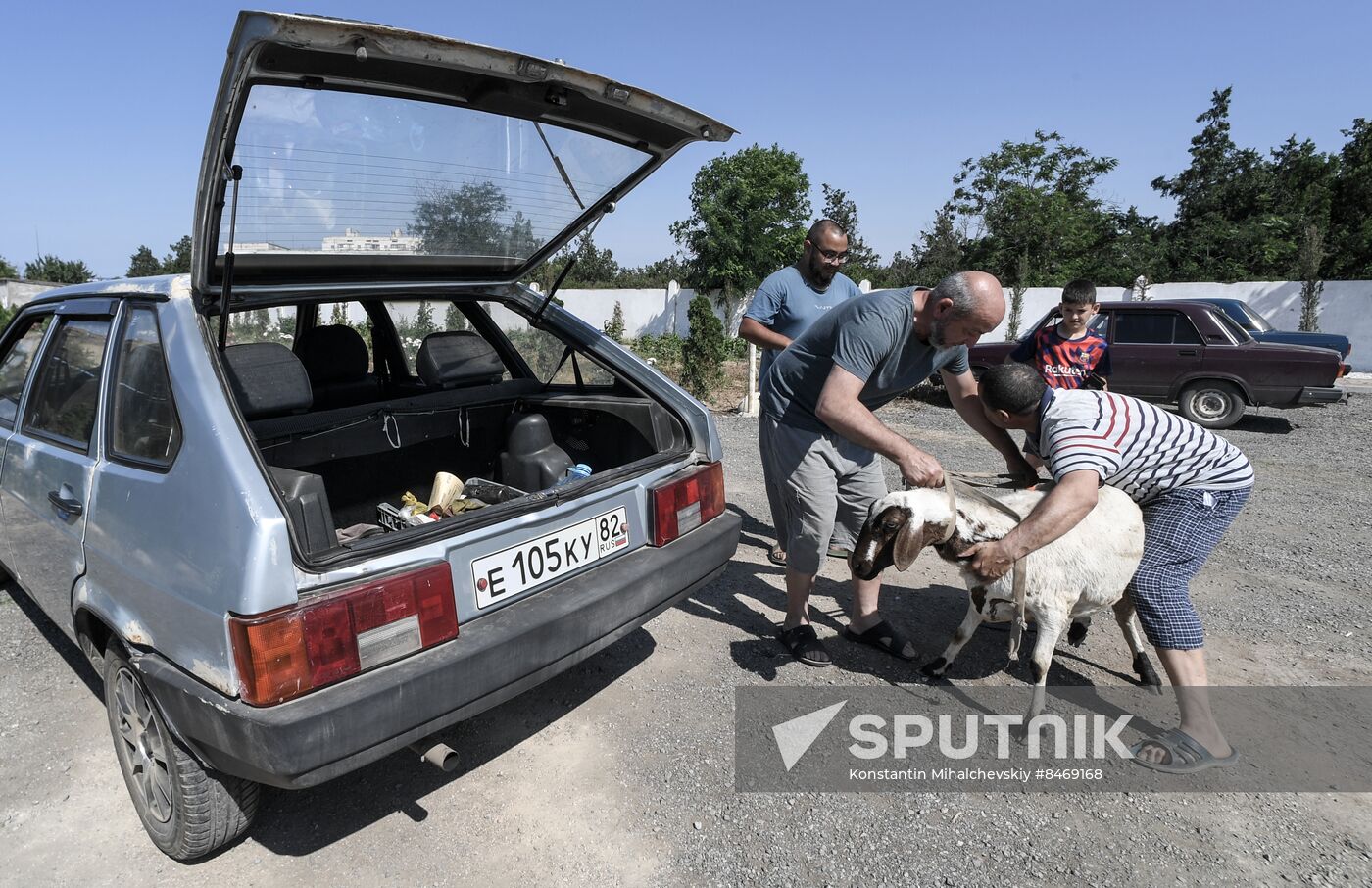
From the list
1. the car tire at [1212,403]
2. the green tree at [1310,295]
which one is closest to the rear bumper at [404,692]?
the car tire at [1212,403]

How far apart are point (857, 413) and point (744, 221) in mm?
23520

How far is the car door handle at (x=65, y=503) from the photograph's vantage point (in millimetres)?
2199

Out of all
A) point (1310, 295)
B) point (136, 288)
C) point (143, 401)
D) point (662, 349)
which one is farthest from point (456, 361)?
point (1310, 295)

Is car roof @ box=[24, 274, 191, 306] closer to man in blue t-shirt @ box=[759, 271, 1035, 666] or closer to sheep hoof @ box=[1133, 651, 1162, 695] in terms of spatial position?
man in blue t-shirt @ box=[759, 271, 1035, 666]

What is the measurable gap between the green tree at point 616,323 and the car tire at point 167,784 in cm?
1967

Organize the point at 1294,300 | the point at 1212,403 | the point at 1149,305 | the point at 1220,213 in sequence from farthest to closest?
the point at 1220,213, the point at 1294,300, the point at 1149,305, the point at 1212,403

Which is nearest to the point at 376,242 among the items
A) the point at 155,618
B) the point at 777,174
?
the point at 155,618

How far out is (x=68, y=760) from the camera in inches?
98.3

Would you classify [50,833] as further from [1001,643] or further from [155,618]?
[1001,643]

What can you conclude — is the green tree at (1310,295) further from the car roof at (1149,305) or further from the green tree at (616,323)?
the green tree at (616,323)

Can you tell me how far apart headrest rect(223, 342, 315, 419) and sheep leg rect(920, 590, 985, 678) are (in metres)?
2.51

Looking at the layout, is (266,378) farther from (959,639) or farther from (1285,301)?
(1285,301)

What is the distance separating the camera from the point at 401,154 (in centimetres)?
254

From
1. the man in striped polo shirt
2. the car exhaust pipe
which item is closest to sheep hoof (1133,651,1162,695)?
the man in striped polo shirt
